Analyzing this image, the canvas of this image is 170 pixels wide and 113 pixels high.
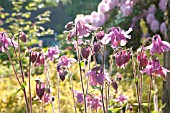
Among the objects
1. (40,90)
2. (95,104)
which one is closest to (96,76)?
(40,90)

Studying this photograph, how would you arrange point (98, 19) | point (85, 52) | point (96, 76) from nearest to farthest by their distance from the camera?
point (96, 76)
point (85, 52)
point (98, 19)

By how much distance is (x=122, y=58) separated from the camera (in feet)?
6.10

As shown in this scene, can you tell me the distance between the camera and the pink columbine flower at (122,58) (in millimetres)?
1854

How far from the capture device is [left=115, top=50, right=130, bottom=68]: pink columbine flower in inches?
73.0

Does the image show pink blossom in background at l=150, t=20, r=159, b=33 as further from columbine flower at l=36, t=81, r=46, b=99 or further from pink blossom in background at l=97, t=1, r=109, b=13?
columbine flower at l=36, t=81, r=46, b=99

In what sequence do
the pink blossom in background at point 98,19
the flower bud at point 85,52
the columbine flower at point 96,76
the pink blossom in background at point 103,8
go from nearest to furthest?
the columbine flower at point 96,76 → the flower bud at point 85,52 → the pink blossom in background at point 103,8 → the pink blossom in background at point 98,19

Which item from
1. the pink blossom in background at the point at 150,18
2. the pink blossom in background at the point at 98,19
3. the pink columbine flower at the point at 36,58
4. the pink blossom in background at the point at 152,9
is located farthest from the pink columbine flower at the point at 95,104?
the pink blossom in background at the point at 98,19

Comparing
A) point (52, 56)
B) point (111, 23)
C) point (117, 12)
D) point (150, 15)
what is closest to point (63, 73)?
point (52, 56)

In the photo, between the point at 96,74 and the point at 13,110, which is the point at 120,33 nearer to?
the point at 96,74

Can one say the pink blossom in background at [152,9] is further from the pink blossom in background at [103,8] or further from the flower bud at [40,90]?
the flower bud at [40,90]

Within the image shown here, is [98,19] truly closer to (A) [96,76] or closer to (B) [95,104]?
(B) [95,104]

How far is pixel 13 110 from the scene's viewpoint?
3760mm

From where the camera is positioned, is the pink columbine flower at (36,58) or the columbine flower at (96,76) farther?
the pink columbine flower at (36,58)

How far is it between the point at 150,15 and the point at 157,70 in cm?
577
